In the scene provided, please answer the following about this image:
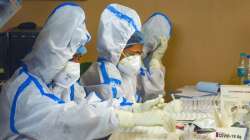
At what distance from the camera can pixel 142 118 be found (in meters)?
1.56

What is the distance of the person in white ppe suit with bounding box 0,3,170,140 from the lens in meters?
1.49

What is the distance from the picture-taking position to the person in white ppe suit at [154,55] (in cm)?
258

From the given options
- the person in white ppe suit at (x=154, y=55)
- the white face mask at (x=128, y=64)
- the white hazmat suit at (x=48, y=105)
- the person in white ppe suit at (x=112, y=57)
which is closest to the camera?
the white hazmat suit at (x=48, y=105)

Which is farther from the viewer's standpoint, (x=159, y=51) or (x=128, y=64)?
(x=159, y=51)

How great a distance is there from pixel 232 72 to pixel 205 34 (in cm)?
35

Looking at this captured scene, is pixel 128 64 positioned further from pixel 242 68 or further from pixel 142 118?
pixel 242 68

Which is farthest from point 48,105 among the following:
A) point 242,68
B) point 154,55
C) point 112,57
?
point 242,68

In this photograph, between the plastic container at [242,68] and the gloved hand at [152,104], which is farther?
the plastic container at [242,68]

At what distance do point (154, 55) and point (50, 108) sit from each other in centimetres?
132

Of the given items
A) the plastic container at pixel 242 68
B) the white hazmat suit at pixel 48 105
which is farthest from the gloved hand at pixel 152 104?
the plastic container at pixel 242 68

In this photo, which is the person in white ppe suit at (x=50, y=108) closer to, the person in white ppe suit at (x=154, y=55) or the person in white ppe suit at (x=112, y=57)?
the person in white ppe suit at (x=112, y=57)

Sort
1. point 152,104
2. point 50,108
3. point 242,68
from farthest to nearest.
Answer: point 242,68 < point 152,104 < point 50,108

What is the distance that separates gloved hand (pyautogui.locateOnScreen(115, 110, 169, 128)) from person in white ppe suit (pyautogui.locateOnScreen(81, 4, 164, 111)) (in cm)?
42

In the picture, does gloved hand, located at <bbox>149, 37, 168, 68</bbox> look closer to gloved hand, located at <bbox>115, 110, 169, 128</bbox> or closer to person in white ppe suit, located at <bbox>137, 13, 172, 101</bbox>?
person in white ppe suit, located at <bbox>137, 13, 172, 101</bbox>
